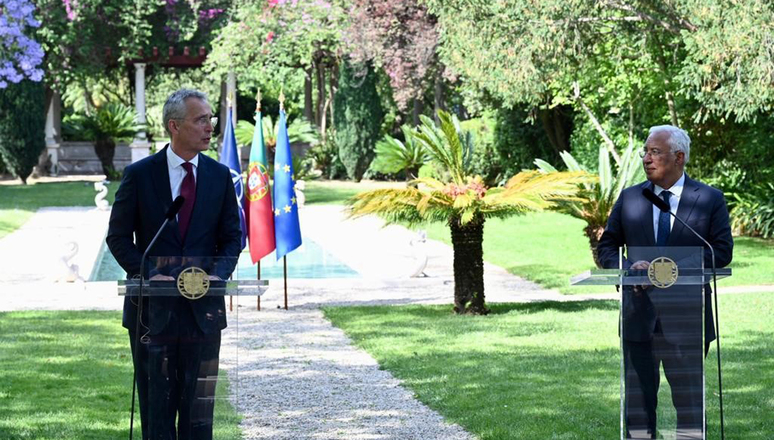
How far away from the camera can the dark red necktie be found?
16.9 ft

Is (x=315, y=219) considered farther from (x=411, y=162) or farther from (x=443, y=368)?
(x=443, y=368)

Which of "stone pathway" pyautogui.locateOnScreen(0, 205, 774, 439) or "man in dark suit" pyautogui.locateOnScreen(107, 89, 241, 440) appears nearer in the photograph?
"man in dark suit" pyautogui.locateOnScreen(107, 89, 241, 440)

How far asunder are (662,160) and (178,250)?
216cm

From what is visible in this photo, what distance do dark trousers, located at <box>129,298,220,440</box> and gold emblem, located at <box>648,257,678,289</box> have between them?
1757mm

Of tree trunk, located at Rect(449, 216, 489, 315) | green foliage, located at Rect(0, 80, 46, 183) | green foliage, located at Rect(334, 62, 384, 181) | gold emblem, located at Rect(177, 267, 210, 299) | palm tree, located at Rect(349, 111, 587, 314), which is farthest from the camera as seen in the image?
green foliage, located at Rect(334, 62, 384, 181)

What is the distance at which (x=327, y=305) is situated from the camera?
46.9 feet

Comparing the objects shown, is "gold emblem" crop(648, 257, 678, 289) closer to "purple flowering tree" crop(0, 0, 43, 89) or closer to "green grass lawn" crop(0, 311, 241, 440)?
"green grass lawn" crop(0, 311, 241, 440)

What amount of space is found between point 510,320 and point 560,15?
23.6 ft

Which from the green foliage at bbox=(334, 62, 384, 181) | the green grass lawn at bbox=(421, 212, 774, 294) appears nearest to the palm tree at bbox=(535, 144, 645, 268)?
the green grass lawn at bbox=(421, 212, 774, 294)

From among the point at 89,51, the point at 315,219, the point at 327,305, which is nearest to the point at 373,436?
the point at 327,305

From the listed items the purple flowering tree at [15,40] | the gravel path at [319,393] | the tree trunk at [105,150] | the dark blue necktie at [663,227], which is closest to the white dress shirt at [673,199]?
the dark blue necktie at [663,227]

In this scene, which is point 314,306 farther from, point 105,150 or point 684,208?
point 105,150

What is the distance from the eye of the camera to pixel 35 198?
31359mm

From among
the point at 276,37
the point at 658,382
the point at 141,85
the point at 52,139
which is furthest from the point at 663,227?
the point at 52,139
